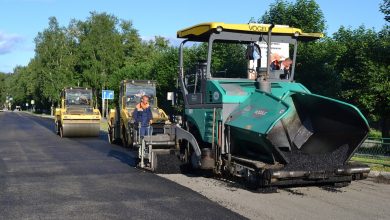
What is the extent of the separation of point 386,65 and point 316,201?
961 cm

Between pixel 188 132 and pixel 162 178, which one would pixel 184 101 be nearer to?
pixel 188 132

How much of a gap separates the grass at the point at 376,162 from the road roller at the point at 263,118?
2805 mm

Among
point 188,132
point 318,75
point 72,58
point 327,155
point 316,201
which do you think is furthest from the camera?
point 72,58

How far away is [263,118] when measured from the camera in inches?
328

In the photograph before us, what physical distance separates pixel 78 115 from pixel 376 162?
15.9 m

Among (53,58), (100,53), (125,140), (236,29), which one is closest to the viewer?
(236,29)

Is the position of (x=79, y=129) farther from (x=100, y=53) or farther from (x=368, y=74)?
(x=100, y=53)

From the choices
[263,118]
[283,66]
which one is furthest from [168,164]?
[263,118]

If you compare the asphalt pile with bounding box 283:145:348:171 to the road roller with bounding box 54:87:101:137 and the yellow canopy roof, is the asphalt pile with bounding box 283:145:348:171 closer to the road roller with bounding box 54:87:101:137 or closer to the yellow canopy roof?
the yellow canopy roof

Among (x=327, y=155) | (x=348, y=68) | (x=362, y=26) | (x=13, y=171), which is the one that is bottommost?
(x=13, y=171)

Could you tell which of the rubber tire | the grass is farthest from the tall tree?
the grass

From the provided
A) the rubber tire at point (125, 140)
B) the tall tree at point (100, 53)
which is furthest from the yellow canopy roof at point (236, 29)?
the tall tree at point (100, 53)

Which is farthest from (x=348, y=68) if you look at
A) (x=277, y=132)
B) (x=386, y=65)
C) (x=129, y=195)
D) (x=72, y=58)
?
(x=72, y=58)

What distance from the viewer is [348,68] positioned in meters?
17.2
